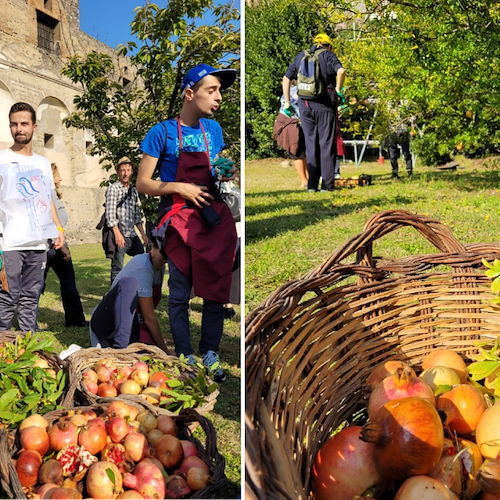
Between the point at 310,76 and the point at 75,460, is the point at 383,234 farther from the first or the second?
the point at 310,76

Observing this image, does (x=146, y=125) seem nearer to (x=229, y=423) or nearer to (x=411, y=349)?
(x=229, y=423)

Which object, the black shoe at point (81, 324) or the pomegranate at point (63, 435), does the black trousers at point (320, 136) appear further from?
the pomegranate at point (63, 435)

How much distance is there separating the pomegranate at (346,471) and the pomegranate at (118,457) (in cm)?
45

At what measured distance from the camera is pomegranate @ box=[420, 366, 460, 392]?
1390mm

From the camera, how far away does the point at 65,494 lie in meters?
1.17

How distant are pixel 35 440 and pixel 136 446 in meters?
0.24

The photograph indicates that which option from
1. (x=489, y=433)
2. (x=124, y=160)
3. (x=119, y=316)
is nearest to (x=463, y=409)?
(x=489, y=433)

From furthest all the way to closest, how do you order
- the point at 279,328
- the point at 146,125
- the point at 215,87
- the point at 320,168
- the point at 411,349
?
the point at 320,168, the point at 146,125, the point at 215,87, the point at 411,349, the point at 279,328

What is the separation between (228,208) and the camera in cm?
213

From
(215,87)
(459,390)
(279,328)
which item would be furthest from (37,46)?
(459,390)

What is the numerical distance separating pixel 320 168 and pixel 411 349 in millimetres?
3855

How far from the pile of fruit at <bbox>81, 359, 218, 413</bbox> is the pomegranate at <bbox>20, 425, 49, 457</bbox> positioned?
409 millimetres

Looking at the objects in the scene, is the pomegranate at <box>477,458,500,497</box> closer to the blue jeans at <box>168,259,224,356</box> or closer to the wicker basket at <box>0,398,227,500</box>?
the wicker basket at <box>0,398,227,500</box>

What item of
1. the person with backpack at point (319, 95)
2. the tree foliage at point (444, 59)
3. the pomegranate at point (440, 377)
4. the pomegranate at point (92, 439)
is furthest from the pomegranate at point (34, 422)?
the tree foliage at point (444, 59)
